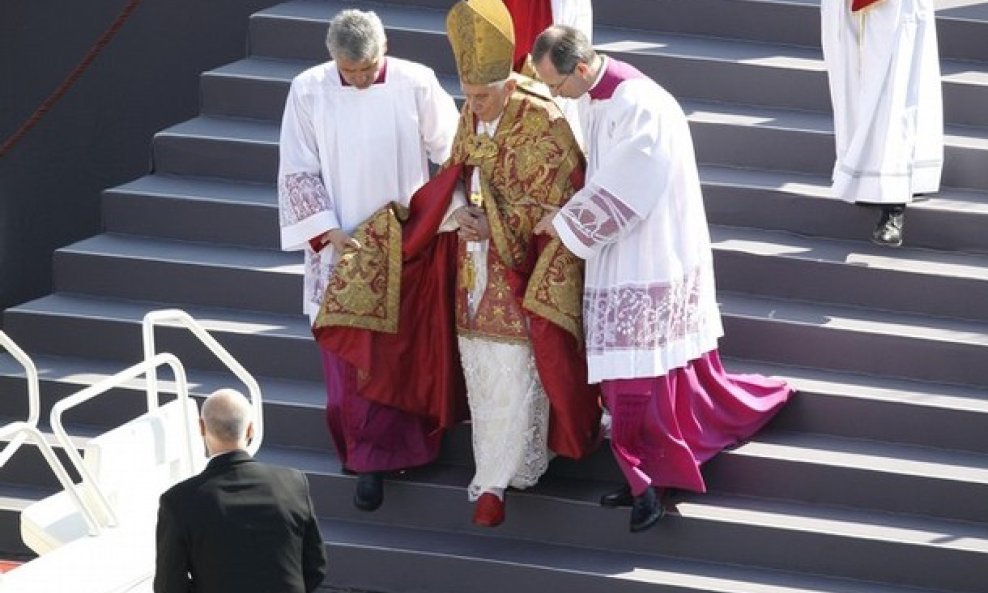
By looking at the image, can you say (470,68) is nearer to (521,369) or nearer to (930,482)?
(521,369)

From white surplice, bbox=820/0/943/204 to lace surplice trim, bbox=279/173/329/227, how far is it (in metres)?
2.21

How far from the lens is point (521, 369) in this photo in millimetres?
8609

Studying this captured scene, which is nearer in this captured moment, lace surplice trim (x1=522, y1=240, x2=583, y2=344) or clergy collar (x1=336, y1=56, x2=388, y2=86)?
lace surplice trim (x1=522, y1=240, x2=583, y2=344)

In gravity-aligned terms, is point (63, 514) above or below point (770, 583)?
above

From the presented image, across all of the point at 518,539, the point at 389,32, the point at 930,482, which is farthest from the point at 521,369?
the point at 389,32

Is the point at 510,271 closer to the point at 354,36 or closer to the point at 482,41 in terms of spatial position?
the point at 482,41

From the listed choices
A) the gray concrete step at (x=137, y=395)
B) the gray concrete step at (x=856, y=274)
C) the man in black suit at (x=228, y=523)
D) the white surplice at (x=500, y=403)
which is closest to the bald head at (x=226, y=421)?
the man in black suit at (x=228, y=523)

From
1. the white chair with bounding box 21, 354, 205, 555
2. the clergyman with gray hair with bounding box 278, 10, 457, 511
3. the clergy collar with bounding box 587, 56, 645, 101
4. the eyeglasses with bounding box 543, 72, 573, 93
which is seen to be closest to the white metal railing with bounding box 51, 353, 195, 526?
the white chair with bounding box 21, 354, 205, 555

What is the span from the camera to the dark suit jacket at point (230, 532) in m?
6.55

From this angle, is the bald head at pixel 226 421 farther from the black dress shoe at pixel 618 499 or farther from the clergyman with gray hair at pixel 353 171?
the black dress shoe at pixel 618 499

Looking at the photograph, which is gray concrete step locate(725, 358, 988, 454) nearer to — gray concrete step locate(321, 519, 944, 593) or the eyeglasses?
gray concrete step locate(321, 519, 944, 593)

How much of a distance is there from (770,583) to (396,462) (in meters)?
1.50

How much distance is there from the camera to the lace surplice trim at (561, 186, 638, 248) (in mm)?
8281

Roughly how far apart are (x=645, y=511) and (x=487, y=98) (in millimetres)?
1603
